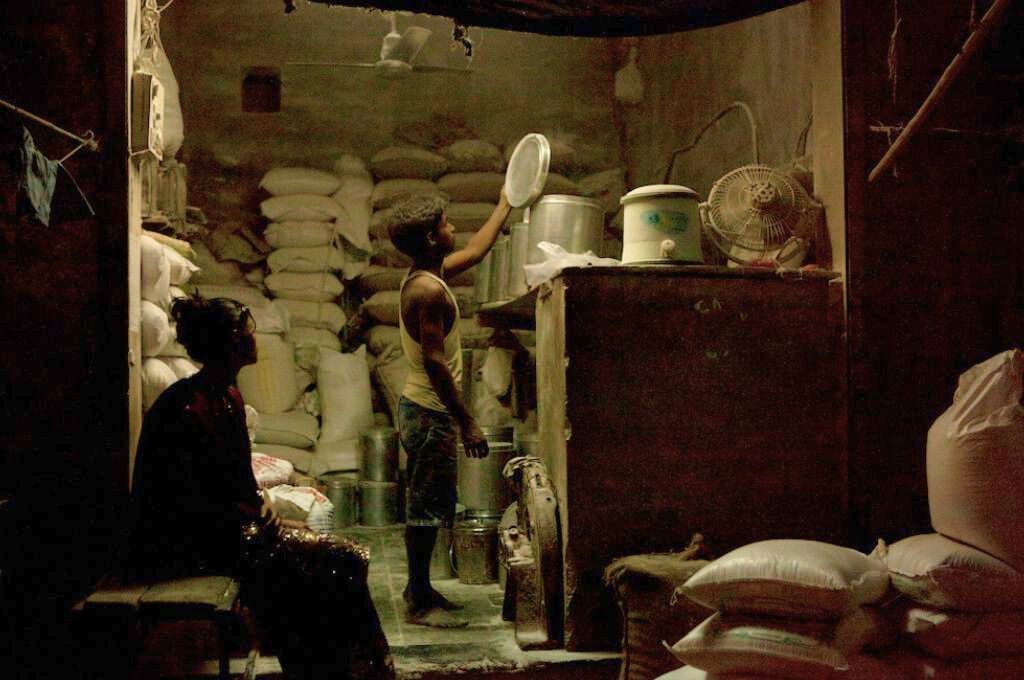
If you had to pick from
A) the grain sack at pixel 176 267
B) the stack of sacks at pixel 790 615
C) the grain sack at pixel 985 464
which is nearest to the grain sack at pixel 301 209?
the grain sack at pixel 176 267

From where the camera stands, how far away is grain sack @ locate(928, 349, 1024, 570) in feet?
10.1

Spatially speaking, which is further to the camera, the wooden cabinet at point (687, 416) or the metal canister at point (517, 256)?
the metal canister at point (517, 256)

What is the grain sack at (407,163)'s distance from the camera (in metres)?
7.69

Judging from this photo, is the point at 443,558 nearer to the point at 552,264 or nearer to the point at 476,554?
the point at 476,554

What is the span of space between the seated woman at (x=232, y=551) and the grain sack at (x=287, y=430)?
368cm

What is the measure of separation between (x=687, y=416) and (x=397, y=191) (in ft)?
14.4

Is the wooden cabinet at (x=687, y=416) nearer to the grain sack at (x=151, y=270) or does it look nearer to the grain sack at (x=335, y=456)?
the grain sack at (x=151, y=270)

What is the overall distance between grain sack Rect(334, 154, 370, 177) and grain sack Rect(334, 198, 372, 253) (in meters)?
0.27

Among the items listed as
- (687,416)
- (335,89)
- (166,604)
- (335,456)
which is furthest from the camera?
(335,89)

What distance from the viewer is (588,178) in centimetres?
802

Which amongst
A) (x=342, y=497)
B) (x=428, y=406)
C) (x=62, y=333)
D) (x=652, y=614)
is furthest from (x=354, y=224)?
(x=652, y=614)

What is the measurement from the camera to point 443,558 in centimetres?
567

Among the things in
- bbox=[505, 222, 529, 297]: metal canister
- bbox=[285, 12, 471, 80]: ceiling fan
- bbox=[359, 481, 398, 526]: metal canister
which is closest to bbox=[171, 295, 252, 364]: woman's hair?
bbox=[505, 222, 529, 297]: metal canister

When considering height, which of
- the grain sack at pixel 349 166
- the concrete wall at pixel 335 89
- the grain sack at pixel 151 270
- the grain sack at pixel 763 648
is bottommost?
the grain sack at pixel 763 648
